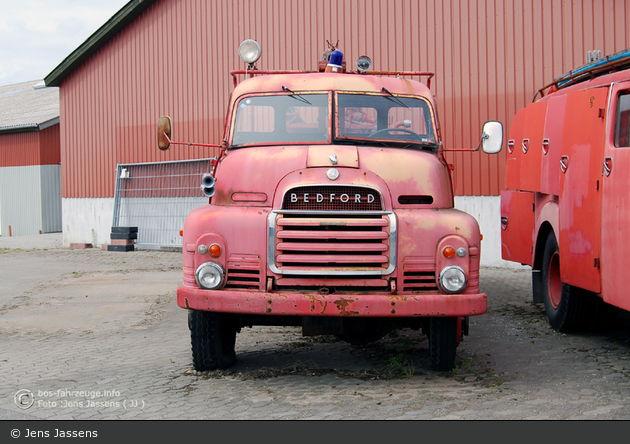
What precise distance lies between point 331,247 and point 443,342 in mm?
1360

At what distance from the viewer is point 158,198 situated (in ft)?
65.9

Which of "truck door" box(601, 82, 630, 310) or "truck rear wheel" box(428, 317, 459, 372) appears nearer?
"truck rear wheel" box(428, 317, 459, 372)

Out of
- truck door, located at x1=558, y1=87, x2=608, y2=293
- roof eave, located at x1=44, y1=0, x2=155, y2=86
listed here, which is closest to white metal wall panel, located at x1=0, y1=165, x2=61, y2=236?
roof eave, located at x1=44, y1=0, x2=155, y2=86

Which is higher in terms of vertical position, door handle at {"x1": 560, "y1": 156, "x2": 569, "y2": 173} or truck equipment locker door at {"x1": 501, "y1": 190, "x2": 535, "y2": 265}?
door handle at {"x1": 560, "y1": 156, "x2": 569, "y2": 173}

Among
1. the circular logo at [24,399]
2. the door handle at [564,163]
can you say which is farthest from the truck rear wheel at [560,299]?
the circular logo at [24,399]

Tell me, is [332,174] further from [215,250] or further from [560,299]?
[560,299]

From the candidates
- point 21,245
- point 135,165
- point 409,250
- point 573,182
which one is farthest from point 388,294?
point 21,245

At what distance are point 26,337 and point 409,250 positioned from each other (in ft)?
16.4

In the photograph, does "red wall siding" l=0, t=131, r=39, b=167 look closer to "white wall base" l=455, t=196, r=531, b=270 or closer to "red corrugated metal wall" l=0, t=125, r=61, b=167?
"red corrugated metal wall" l=0, t=125, r=61, b=167

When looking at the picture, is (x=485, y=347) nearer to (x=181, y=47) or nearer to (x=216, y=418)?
(x=216, y=418)

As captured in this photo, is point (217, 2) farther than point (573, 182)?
Yes

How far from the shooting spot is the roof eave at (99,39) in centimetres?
2006

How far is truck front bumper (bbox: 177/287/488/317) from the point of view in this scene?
17.8 feet

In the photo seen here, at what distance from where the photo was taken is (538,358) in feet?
22.5
